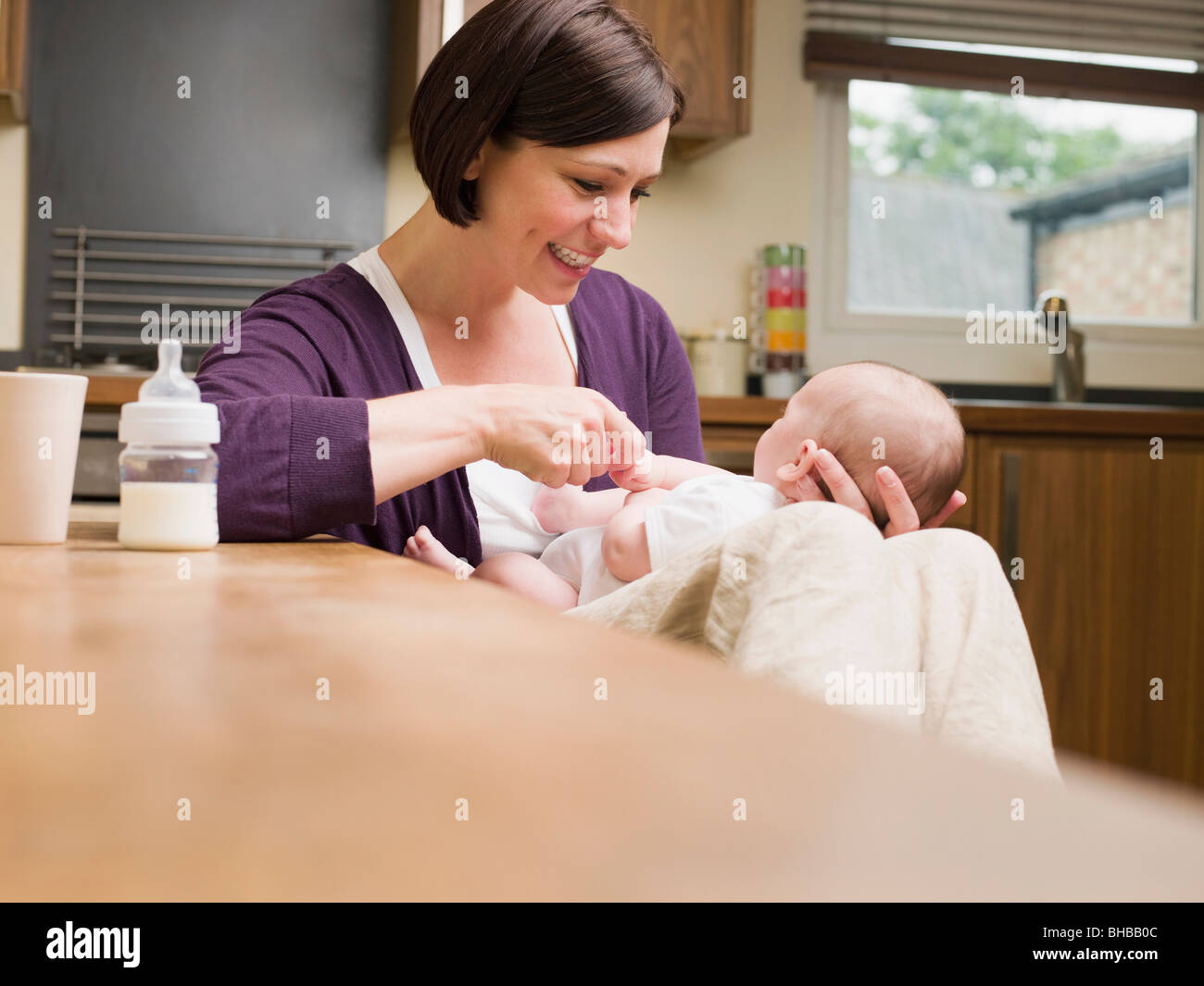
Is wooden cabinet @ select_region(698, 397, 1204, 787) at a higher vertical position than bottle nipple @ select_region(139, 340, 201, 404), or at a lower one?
lower

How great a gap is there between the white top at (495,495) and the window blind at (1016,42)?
90.4 inches

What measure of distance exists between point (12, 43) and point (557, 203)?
1845 millimetres

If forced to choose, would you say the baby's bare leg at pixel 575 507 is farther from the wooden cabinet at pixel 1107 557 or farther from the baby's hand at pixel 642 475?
the wooden cabinet at pixel 1107 557

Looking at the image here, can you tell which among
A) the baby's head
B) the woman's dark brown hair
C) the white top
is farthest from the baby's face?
the woman's dark brown hair

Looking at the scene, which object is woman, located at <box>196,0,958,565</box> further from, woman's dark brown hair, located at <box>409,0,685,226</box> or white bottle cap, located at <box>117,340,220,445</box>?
white bottle cap, located at <box>117,340,220,445</box>

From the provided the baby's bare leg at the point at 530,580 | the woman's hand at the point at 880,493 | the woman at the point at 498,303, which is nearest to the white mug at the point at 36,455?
the woman at the point at 498,303

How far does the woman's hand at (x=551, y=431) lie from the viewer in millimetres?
1059

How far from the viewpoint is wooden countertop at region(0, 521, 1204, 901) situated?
8.5 inches

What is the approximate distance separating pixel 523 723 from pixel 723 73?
2.88 m

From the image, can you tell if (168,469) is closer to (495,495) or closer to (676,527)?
(676,527)

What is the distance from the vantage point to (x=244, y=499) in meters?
0.96

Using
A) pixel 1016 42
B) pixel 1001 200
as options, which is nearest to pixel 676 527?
pixel 1016 42

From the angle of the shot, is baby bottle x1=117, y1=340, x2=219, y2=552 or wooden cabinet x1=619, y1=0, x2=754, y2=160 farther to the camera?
wooden cabinet x1=619, y1=0, x2=754, y2=160

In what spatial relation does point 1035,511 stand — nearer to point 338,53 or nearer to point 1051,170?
point 1051,170
